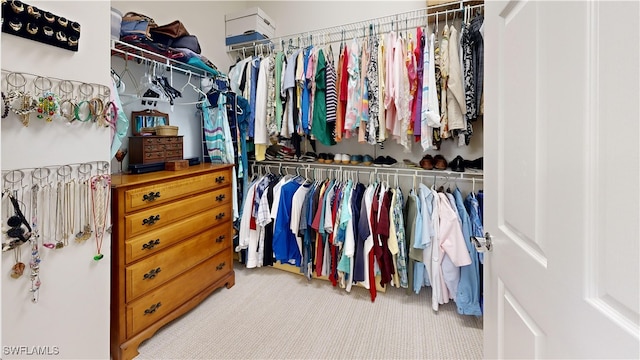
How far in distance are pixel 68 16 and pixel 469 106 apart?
2185 millimetres

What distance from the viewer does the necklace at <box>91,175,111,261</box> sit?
4.23ft

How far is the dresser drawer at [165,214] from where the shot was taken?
4.84 feet

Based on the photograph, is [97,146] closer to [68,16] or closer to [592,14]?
[68,16]

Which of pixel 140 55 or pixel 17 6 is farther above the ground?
pixel 140 55

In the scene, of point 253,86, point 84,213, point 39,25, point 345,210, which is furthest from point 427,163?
point 39,25

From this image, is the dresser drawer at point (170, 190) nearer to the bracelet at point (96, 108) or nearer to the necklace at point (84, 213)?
the necklace at point (84, 213)

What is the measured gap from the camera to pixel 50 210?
3.76 ft

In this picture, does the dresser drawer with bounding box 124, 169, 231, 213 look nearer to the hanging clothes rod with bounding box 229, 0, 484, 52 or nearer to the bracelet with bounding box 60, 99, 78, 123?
the bracelet with bounding box 60, 99, 78, 123

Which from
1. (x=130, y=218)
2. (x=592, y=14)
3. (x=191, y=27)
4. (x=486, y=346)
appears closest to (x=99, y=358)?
(x=130, y=218)

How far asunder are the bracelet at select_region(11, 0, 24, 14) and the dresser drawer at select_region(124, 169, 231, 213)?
81 cm

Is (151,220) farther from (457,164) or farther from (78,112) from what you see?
(457,164)

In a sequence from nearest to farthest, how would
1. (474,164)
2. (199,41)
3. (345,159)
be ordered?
(474,164) → (345,159) → (199,41)

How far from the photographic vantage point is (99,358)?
1.33 meters

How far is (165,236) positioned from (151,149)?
1.93 ft
